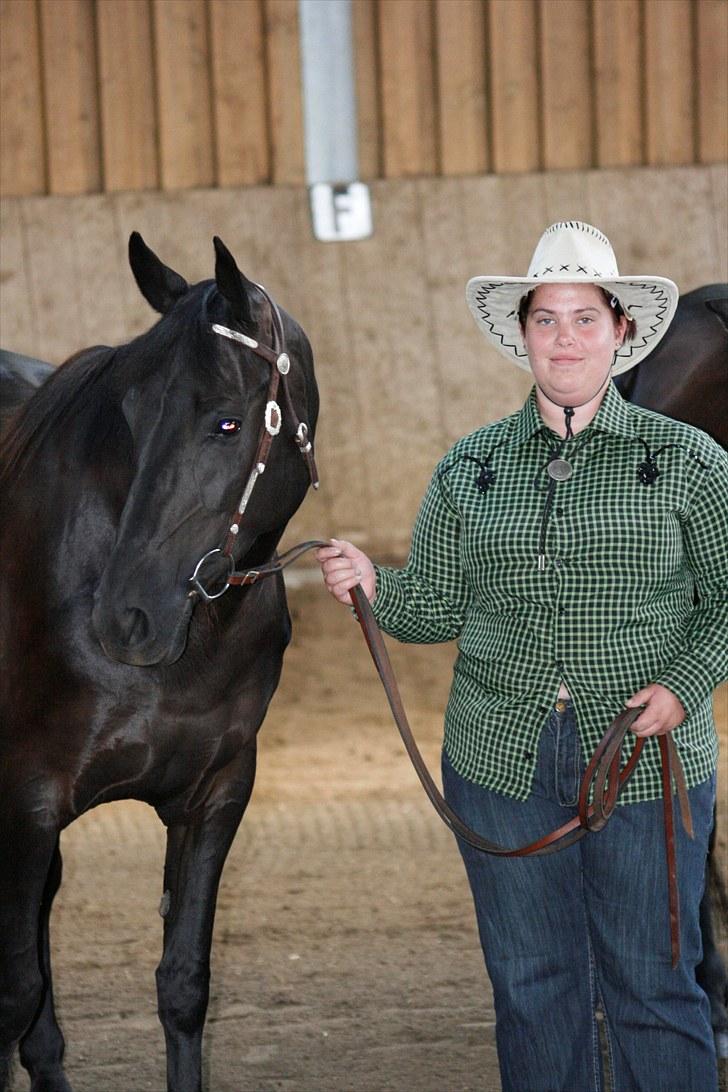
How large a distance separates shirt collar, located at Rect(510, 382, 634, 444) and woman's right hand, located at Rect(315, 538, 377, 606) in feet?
1.02

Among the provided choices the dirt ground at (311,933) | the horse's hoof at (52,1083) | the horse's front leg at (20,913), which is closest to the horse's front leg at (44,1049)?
the horse's hoof at (52,1083)

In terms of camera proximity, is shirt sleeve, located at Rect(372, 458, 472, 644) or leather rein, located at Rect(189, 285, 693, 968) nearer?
leather rein, located at Rect(189, 285, 693, 968)

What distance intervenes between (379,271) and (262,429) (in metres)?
4.75

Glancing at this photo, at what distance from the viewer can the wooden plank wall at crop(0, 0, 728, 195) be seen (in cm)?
677

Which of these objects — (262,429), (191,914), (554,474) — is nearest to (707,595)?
(554,474)

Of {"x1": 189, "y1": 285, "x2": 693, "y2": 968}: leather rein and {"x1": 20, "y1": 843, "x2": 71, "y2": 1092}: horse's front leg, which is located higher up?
{"x1": 189, "y1": 285, "x2": 693, "y2": 968}: leather rein

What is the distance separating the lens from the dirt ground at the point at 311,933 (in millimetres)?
3152

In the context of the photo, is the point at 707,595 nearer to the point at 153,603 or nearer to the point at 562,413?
the point at 562,413

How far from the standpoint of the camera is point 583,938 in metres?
2.21

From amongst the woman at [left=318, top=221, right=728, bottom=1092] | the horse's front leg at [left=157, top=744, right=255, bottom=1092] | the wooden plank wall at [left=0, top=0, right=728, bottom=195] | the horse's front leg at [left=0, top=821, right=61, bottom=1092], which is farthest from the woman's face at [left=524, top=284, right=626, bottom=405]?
the wooden plank wall at [left=0, top=0, right=728, bottom=195]

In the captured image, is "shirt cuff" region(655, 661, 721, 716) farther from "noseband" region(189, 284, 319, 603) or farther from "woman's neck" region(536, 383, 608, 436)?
"noseband" region(189, 284, 319, 603)

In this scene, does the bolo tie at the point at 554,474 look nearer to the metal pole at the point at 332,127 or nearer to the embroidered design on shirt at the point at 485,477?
the embroidered design on shirt at the point at 485,477

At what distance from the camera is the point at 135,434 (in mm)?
2232

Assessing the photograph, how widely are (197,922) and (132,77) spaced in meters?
5.17
